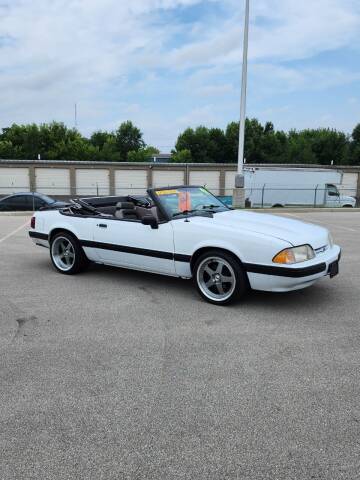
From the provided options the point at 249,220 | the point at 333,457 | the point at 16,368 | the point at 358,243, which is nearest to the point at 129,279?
the point at 249,220

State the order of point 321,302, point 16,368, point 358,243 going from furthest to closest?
point 358,243 → point 321,302 → point 16,368

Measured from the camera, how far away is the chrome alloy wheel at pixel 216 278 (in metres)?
4.98

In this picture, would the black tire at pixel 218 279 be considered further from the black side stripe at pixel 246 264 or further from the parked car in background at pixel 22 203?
the parked car in background at pixel 22 203

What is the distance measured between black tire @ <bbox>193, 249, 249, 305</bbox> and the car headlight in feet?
1.49

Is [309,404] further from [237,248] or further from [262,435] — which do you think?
[237,248]

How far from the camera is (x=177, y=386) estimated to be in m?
3.23

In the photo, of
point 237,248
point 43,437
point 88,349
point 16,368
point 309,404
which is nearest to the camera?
point 43,437

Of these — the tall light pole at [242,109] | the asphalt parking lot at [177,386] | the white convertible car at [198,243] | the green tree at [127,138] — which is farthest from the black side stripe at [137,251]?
the green tree at [127,138]

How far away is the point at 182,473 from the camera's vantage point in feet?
7.60

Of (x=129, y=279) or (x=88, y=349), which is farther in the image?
(x=129, y=279)

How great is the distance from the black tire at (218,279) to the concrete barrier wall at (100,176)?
3815cm

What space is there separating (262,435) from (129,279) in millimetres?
3953

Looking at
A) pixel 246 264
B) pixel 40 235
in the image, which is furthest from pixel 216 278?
pixel 40 235

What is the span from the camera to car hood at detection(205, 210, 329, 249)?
4907 mm
